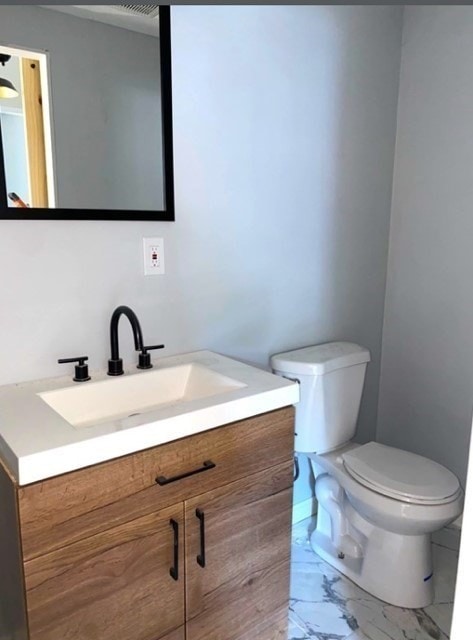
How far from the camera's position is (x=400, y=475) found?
66.1 inches

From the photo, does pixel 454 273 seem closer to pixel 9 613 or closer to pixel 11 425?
pixel 11 425

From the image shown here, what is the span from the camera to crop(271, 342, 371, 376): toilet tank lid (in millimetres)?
1745

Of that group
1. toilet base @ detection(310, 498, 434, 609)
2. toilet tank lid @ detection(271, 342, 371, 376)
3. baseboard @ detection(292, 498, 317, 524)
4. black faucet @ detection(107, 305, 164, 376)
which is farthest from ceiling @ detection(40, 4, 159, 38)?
baseboard @ detection(292, 498, 317, 524)

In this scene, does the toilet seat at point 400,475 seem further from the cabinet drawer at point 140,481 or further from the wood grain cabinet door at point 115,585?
the wood grain cabinet door at point 115,585

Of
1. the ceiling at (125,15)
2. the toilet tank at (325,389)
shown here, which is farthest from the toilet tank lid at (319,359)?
the ceiling at (125,15)

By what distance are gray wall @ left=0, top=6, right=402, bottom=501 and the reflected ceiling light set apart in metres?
0.32

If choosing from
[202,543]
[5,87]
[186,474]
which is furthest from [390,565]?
[5,87]

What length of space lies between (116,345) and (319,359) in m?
0.79

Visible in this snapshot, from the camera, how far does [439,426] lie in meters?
2.19

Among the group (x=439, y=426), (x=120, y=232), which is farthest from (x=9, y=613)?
(x=439, y=426)

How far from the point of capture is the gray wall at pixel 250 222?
4.41ft

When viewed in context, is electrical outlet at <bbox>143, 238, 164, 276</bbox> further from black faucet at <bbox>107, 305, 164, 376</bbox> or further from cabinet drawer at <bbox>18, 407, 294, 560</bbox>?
cabinet drawer at <bbox>18, 407, 294, 560</bbox>

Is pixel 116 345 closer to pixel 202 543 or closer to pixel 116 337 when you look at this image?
pixel 116 337

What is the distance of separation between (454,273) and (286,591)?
1439 millimetres
